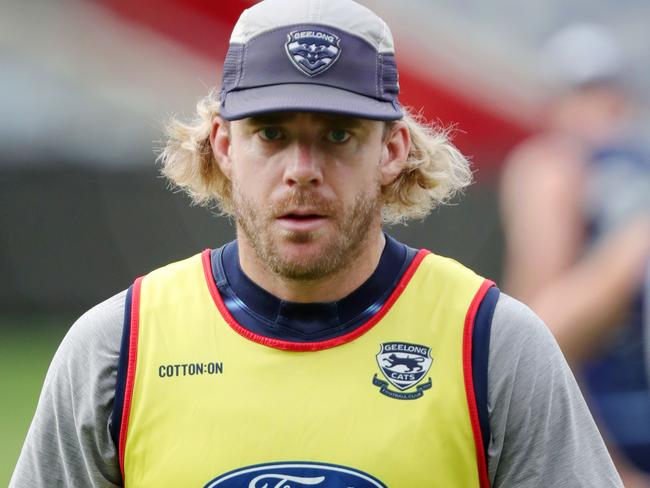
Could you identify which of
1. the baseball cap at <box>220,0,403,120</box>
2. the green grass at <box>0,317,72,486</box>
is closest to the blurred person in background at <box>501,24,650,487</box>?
the baseball cap at <box>220,0,403,120</box>

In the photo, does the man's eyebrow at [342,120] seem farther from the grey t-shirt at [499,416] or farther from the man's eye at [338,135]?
the grey t-shirt at [499,416]

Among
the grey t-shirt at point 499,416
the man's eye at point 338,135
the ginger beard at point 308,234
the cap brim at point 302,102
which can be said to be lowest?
the grey t-shirt at point 499,416

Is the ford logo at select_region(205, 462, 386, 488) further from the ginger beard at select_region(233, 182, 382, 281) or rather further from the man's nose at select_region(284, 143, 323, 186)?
the man's nose at select_region(284, 143, 323, 186)

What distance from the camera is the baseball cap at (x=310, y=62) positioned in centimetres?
255

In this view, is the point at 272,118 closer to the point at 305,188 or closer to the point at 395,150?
the point at 305,188

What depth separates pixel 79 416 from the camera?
2590 mm

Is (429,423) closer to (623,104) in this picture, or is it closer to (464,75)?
(623,104)

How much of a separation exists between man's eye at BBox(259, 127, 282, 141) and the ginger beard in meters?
0.13

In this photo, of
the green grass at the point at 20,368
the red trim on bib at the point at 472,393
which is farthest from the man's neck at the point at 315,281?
the green grass at the point at 20,368

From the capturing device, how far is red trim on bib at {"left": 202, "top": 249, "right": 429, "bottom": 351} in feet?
8.63

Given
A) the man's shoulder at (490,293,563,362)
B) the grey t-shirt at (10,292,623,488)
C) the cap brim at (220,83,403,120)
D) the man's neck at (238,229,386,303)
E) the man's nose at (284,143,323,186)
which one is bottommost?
the grey t-shirt at (10,292,623,488)

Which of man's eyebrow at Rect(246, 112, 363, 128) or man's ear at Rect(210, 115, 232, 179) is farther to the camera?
man's ear at Rect(210, 115, 232, 179)

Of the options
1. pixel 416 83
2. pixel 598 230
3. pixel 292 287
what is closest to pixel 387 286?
pixel 292 287

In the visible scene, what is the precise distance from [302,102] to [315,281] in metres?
0.38
